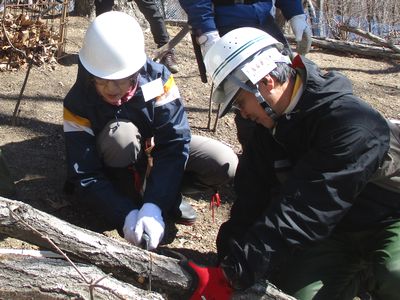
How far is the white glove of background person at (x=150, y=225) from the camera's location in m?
2.36

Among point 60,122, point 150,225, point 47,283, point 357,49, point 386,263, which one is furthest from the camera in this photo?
point 357,49

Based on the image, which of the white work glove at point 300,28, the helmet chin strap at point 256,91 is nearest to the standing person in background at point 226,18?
the white work glove at point 300,28

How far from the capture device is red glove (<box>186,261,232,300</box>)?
1.96m

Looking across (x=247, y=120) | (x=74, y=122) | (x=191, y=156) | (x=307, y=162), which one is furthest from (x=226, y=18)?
(x=307, y=162)

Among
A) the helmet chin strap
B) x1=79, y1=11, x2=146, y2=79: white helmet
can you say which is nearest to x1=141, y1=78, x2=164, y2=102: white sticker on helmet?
x1=79, y1=11, x2=146, y2=79: white helmet

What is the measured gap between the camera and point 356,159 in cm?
188

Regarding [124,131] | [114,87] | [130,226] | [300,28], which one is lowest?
[130,226]

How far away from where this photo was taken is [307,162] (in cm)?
197

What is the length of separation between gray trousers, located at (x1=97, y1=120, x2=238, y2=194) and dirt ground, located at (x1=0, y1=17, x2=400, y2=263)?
11.1 inches

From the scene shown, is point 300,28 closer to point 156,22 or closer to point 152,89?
point 152,89

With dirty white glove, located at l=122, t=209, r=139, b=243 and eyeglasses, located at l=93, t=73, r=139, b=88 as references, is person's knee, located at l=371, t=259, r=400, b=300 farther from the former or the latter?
eyeglasses, located at l=93, t=73, r=139, b=88

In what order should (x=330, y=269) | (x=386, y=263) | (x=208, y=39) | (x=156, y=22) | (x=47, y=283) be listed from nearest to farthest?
(x=47, y=283) < (x=386, y=263) < (x=330, y=269) < (x=208, y=39) < (x=156, y=22)

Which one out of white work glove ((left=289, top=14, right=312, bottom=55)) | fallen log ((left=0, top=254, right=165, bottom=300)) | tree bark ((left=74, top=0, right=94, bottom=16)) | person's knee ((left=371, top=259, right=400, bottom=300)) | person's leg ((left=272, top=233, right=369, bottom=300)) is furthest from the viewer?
tree bark ((left=74, top=0, right=94, bottom=16))

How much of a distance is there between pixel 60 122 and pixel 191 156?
130 centimetres
